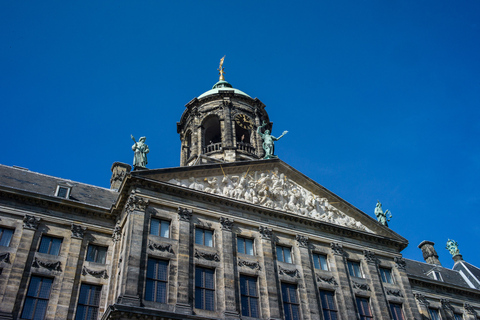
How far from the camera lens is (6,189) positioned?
23562mm

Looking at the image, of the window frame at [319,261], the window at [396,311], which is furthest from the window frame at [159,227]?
the window at [396,311]

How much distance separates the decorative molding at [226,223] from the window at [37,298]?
8.94m

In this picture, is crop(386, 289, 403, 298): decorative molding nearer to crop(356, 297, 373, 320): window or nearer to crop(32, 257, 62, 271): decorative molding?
crop(356, 297, 373, 320): window

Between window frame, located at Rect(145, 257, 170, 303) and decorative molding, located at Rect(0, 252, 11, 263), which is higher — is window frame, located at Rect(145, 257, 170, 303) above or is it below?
below

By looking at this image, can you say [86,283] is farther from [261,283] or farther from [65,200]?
[261,283]

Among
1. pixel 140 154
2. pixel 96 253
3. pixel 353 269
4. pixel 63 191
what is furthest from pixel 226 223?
pixel 63 191

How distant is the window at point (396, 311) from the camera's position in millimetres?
26891

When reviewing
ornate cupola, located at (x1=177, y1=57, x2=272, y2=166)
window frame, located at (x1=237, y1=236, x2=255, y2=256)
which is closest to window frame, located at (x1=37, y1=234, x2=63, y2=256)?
window frame, located at (x1=237, y1=236, x2=255, y2=256)

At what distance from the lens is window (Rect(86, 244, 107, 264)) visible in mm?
24172

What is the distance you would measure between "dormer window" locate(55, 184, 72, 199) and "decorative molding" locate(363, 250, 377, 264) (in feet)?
59.2

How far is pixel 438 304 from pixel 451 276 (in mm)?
6698

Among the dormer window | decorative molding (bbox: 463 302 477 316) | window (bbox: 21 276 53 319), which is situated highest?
the dormer window

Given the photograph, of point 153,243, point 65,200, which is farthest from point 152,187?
point 65,200

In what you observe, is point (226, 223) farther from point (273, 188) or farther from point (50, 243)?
point (50, 243)
